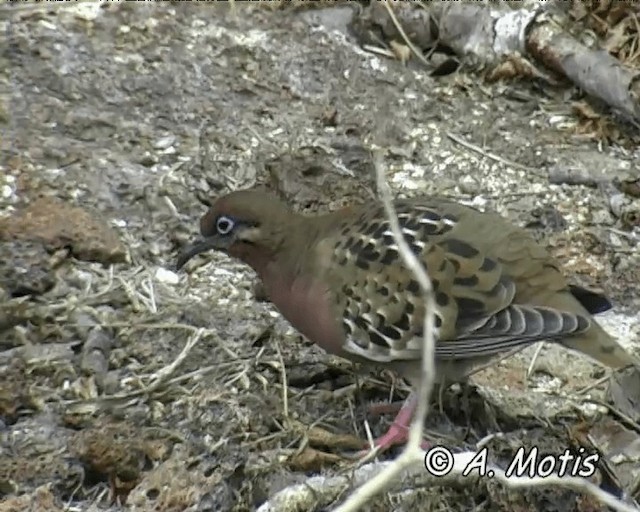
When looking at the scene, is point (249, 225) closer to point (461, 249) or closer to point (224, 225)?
point (224, 225)

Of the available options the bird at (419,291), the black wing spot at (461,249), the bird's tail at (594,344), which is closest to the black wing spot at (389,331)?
the bird at (419,291)

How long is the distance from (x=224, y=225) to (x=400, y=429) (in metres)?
0.73

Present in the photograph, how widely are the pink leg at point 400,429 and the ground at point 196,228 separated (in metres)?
0.07

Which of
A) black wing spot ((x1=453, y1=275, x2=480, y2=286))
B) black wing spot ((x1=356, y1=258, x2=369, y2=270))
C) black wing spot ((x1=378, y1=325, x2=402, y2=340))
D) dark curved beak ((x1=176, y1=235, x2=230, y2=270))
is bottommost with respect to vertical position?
dark curved beak ((x1=176, y1=235, x2=230, y2=270))

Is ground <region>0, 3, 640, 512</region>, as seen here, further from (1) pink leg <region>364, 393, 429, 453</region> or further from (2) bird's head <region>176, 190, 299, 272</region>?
(2) bird's head <region>176, 190, 299, 272</region>

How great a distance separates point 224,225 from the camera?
359 cm

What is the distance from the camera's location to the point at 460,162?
494 centimetres

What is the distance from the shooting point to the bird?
3281 millimetres

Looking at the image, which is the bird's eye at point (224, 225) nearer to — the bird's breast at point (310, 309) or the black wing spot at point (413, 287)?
the bird's breast at point (310, 309)

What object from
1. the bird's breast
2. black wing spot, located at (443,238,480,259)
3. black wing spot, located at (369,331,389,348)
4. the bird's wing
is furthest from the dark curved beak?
black wing spot, located at (443,238,480,259)

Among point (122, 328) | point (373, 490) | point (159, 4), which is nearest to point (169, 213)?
point (122, 328)

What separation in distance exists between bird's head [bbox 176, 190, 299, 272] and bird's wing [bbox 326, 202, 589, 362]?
0.79 ft

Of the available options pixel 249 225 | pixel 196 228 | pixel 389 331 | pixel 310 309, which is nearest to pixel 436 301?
pixel 389 331

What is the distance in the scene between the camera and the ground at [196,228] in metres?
3.22
